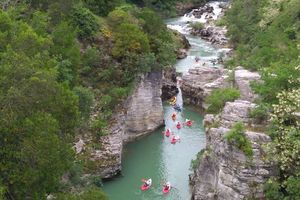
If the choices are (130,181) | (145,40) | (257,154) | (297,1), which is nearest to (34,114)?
(257,154)

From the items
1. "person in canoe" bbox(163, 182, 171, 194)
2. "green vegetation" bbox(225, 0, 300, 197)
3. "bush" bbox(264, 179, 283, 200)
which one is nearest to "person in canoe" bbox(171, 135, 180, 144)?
"person in canoe" bbox(163, 182, 171, 194)

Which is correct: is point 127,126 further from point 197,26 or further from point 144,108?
point 197,26

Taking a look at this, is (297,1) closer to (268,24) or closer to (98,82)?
(268,24)

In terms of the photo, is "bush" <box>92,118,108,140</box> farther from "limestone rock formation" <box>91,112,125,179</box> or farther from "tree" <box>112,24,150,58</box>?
"tree" <box>112,24,150,58</box>

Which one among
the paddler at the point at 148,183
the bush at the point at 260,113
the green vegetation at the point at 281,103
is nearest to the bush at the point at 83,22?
the paddler at the point at 148,183

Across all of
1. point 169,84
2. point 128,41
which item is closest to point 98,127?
point 128,41

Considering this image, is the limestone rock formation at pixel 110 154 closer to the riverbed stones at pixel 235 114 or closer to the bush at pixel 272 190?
the riverbed stones at pixel 235 114
